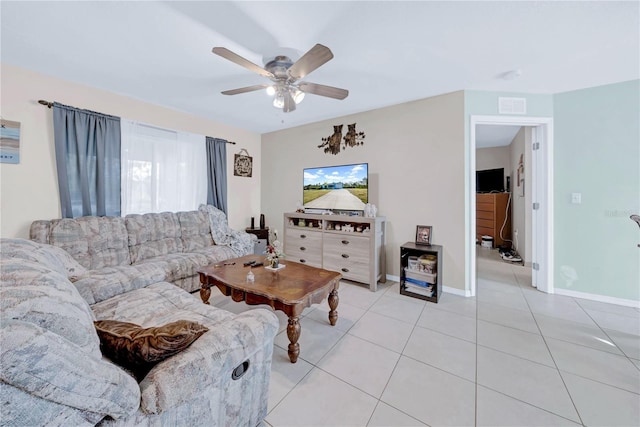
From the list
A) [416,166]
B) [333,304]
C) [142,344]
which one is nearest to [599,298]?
[416,166]

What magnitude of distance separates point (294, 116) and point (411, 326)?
10.5 feet

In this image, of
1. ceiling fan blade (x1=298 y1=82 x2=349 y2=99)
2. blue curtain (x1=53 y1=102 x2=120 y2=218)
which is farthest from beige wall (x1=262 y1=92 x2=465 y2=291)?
blue curtain (x1=53 y1=102 x2=120 y2=218)

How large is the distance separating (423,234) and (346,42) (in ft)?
7.35

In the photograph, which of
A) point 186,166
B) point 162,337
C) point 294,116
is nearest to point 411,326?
point 162,337

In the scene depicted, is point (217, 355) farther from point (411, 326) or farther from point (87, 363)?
point (411, 326)

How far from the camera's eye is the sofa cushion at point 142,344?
34.4 inches

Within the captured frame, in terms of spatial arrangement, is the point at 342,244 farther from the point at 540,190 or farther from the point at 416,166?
the point at 540,190

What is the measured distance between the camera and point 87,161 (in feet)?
8.88

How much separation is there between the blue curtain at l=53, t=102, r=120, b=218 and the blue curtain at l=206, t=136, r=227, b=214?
3.81 ft

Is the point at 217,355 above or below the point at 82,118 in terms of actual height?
below

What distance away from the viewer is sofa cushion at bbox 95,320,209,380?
2.87ft

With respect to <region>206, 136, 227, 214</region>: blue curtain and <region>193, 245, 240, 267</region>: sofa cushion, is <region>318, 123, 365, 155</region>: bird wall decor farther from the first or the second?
<region>193, 245, 240, 267</region>: sofa cushion

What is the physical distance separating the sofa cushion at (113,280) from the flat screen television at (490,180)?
21.1 ft

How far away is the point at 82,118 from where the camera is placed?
265 centimetres
